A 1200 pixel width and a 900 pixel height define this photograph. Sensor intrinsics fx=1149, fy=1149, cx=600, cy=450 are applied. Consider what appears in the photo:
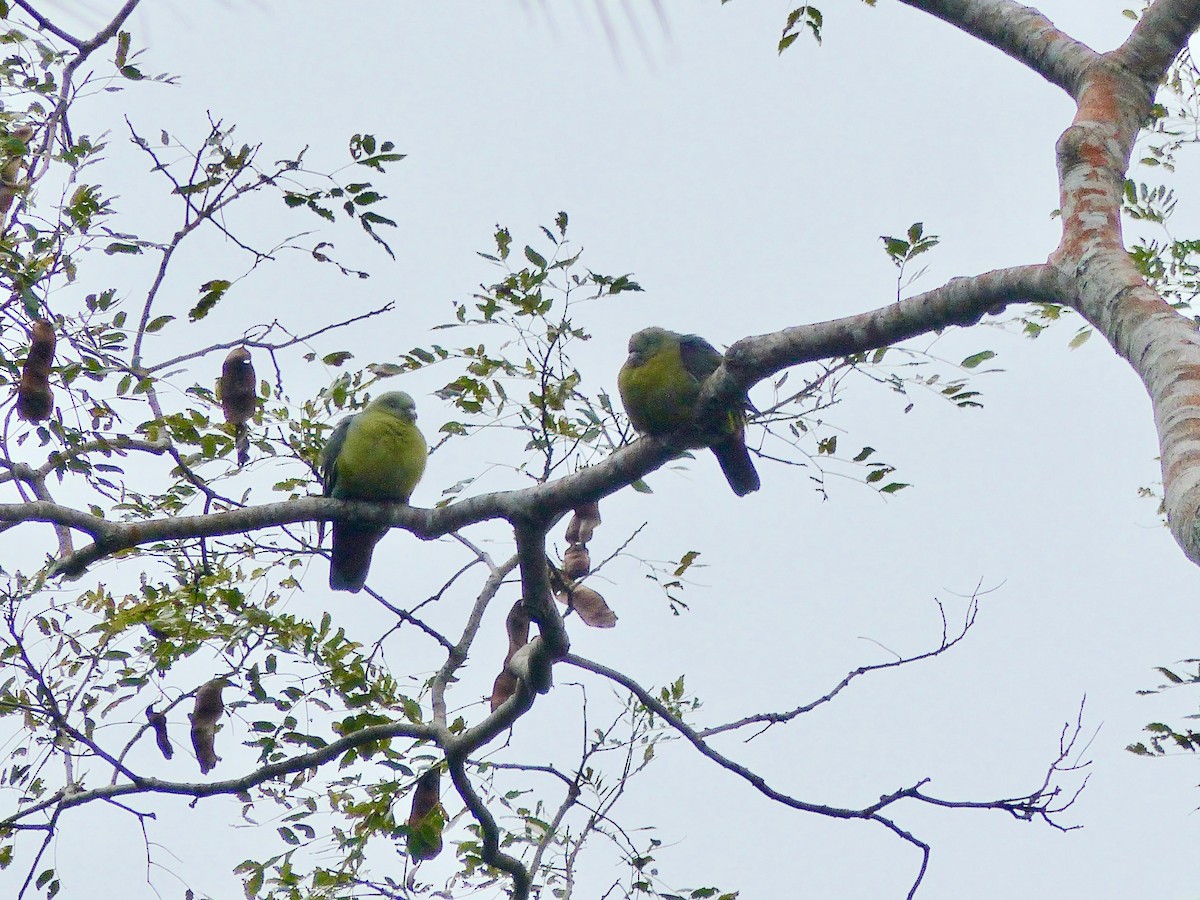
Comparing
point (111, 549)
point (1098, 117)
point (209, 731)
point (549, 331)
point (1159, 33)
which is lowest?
point (209, 731)

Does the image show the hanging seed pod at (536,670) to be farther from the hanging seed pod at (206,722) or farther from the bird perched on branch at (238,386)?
the bird perched on branch at (238,386)

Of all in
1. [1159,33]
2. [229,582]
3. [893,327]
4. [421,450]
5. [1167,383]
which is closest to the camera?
[1167,383]

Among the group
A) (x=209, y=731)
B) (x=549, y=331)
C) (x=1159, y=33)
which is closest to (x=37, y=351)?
(x=209, y=731)

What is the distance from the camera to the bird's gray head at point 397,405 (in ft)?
16.1

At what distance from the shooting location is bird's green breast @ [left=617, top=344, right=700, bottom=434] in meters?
3.71

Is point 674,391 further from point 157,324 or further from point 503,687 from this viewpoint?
point 157,324

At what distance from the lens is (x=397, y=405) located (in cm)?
494

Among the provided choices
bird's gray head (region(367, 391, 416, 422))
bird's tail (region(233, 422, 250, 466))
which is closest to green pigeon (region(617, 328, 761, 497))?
bird's gray head (region(367, 391, 416, 422))

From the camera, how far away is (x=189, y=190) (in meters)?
3.90

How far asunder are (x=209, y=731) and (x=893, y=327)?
2.47m

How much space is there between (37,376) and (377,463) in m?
1.39

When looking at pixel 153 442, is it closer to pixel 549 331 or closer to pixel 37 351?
pixel 37 351

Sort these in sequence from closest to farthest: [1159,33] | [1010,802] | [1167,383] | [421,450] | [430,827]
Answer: [1167,383]
[1159,33]
[1010,802]
[430,827]
[421,450]

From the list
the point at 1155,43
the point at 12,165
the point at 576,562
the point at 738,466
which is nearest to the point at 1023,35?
A: the point at 1155,43
